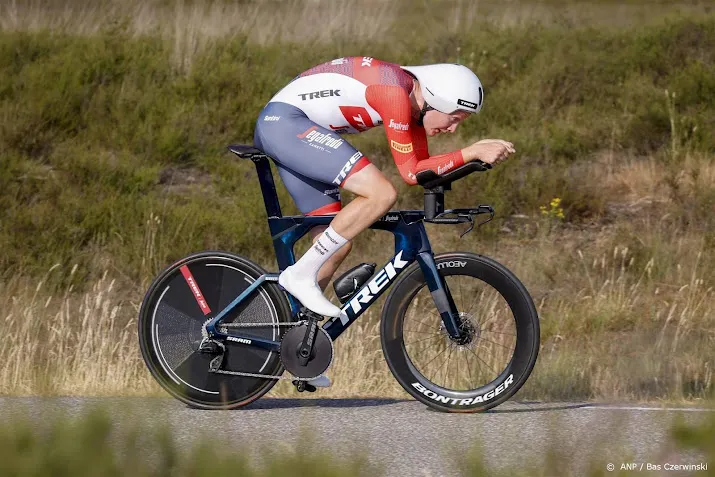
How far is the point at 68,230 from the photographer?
39.9 feet

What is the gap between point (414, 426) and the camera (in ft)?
19.3

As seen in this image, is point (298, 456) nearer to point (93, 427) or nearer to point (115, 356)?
point (93, 427)

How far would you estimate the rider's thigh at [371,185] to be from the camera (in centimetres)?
611

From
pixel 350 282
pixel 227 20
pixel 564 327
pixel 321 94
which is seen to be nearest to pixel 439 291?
pixel 350 282

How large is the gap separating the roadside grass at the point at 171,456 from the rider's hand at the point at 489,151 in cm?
169

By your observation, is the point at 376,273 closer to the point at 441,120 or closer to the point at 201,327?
the point at 441,120

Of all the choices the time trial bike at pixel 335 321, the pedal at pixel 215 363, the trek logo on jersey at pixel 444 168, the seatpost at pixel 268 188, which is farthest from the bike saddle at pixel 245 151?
the pedal at pixel 215 363

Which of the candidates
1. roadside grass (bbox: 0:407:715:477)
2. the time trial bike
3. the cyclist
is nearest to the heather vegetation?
the time trial bike

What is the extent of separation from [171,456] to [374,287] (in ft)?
7.35

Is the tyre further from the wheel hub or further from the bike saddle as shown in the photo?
the wheel hub

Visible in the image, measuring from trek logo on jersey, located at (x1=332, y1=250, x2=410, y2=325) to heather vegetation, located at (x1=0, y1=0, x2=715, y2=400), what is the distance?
228cm

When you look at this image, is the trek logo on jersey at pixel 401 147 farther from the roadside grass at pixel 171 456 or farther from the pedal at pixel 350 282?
the roadside grass at pixel 171 456

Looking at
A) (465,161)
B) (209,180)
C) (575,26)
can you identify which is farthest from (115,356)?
(575,26)

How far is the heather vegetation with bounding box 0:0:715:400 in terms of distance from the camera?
10820 mm
